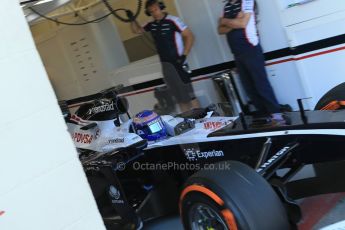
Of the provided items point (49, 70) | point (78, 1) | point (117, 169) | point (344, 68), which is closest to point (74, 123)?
point (117, 169)

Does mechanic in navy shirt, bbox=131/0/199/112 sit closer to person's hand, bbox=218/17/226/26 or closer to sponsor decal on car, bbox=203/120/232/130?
person's hand, bbox=218/17/226/26

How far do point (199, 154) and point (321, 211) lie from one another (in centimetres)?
91

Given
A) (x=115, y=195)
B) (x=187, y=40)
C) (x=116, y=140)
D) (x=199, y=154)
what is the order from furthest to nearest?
(x=187, y=40) → (x=116, y=140) → (x=115, y=195) → (x=199, y=154)

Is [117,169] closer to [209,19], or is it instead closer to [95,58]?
[209,19]

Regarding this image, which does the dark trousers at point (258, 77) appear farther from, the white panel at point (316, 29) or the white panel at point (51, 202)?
the white panel at point (51, 202)

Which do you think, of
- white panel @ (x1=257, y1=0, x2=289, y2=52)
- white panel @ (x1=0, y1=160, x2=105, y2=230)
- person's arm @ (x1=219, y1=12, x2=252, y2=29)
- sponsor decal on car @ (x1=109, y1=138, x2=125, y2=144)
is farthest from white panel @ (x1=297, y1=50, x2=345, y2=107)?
white panel @ (x1=0, y1=160, x2=105, y2=230)

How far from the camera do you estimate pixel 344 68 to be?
16.7ft

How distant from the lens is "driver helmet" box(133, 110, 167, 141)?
3.79 m

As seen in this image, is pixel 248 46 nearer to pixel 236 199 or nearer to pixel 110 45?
pixel 236 199

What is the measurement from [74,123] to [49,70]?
5573 millimetres

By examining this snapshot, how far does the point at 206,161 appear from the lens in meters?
→ 3.43

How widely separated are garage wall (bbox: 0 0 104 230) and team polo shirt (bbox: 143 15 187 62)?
12.7 ft

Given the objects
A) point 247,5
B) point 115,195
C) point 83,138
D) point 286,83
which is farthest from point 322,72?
point 115,195

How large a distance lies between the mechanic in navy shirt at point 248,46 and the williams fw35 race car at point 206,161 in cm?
157
